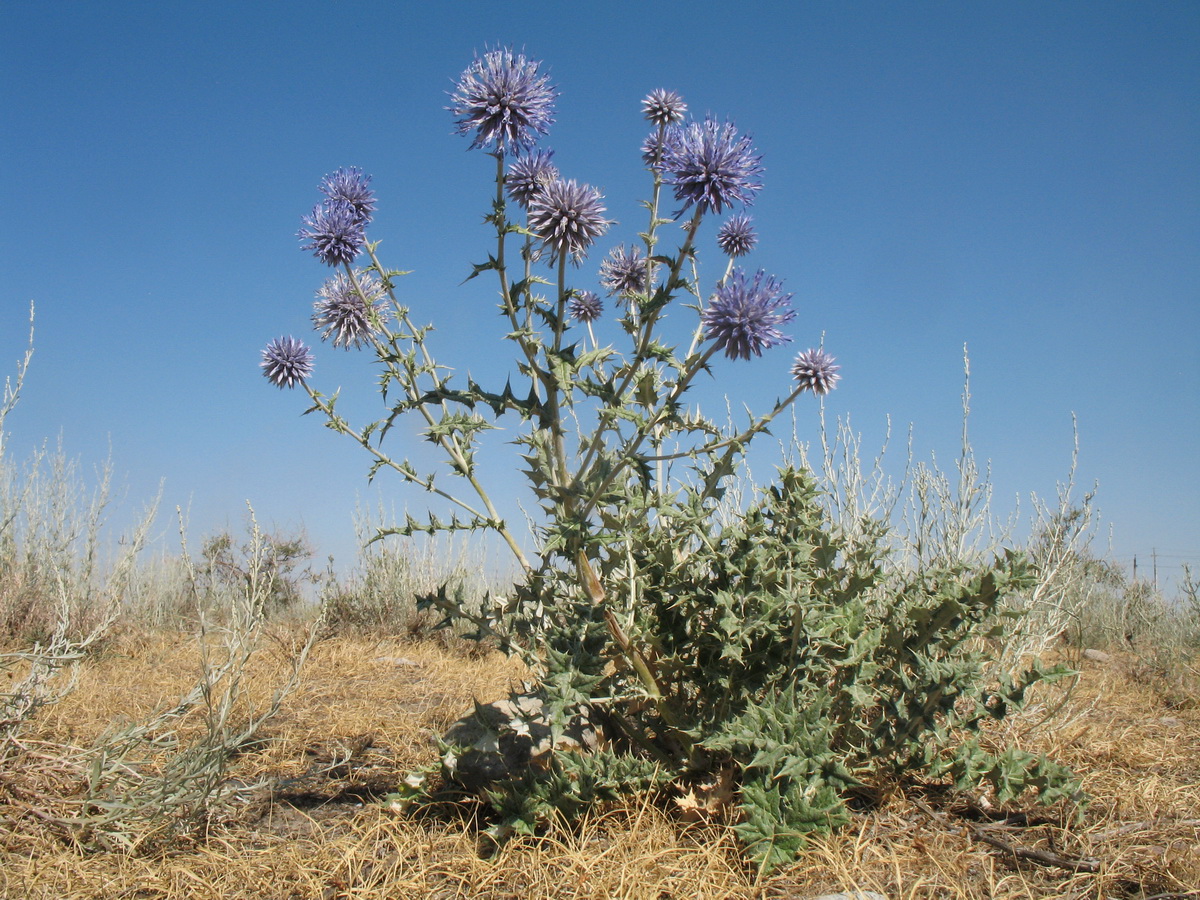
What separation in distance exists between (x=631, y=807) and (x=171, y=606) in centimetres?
927

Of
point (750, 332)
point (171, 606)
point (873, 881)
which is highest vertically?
point (750, 332)

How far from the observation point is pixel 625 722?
10.3 ft

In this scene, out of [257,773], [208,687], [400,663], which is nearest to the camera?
[208,687]

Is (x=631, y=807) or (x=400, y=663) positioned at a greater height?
(x=400, y=663)

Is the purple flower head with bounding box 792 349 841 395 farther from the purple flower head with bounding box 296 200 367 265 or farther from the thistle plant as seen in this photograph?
the purple flower head with bounding box 296 200 367 265

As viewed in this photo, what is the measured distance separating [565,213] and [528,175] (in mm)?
307

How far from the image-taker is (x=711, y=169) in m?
2.74

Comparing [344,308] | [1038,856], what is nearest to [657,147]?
[344,308]

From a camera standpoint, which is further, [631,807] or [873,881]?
[631,807]

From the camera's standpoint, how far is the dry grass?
2564 mm

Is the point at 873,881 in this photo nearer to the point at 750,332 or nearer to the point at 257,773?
the point at 750,332

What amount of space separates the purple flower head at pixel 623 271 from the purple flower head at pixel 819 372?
93 cm

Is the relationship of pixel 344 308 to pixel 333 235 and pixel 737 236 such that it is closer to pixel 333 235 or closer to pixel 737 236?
pixel 333 235

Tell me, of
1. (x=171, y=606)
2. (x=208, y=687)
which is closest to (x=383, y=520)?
(x=171, y=606)
